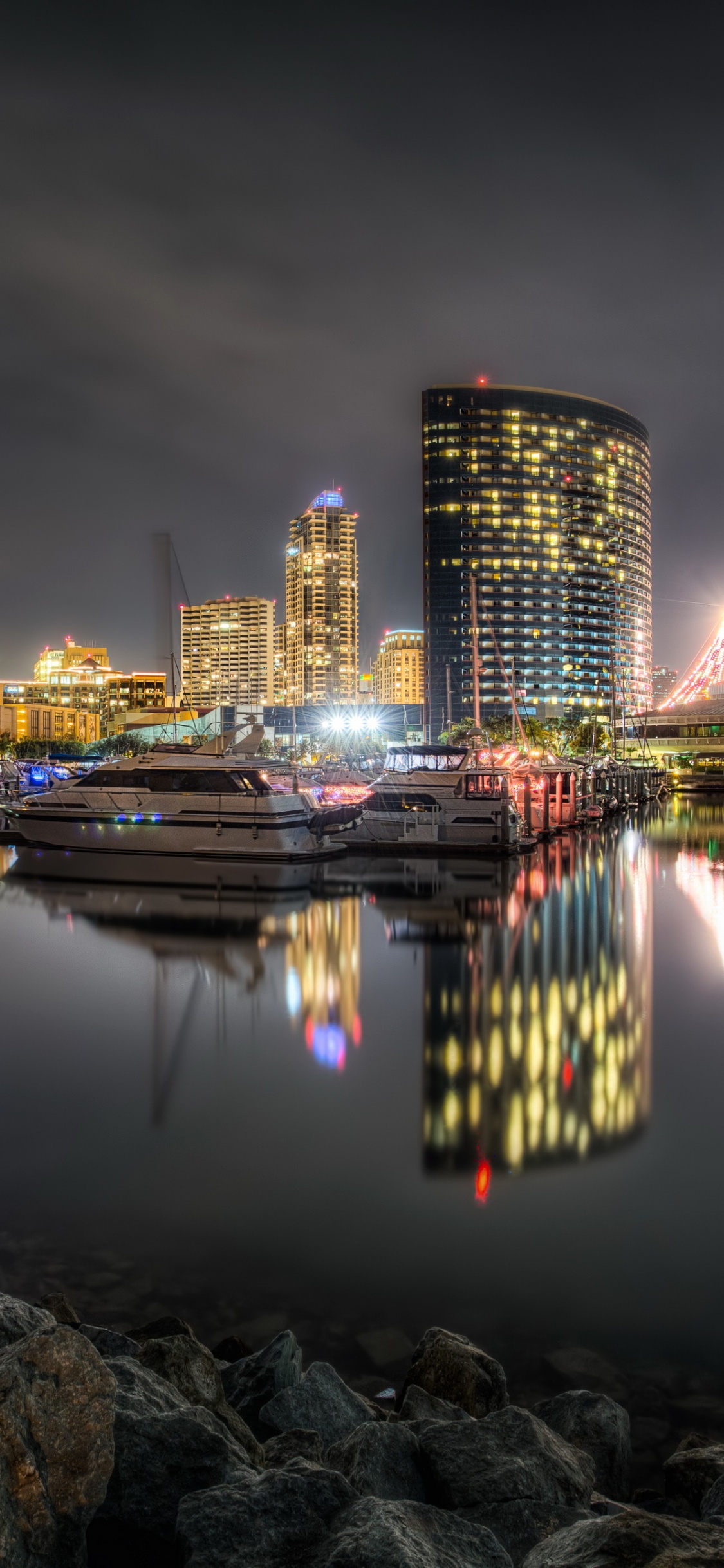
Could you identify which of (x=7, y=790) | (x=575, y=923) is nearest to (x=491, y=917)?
(x=575, y=923)

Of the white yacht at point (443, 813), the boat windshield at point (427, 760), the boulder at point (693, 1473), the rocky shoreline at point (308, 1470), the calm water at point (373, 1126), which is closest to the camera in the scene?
the rocky shoreline at point (308, 1470)

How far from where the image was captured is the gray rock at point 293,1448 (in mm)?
3783

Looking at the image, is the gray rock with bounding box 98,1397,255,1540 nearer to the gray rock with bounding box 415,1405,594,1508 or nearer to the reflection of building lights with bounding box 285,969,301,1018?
the gray rock with bounding box 415,1405,594,1508

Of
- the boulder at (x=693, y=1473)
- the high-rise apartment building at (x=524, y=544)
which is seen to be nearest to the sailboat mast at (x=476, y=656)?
the boulder at (x=693, y=1473)

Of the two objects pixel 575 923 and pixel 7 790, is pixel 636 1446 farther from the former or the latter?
pixel 7 790

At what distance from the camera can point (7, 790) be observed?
44312 mm

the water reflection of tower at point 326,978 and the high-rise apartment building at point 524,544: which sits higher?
the high-rise apartment building at point 524,544

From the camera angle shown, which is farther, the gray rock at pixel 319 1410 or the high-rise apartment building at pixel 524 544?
the high-rise apartment building at pixel 524 544

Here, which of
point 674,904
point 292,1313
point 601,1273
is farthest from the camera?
point 674,904

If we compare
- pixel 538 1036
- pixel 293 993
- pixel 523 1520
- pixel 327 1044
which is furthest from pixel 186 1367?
pixel 293 993

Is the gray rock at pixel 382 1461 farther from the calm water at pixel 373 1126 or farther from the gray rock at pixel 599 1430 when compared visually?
the calm water at pixel 373 1126

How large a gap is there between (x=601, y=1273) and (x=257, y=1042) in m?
6.16

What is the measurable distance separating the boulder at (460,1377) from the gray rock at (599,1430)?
Result: 0.23 m

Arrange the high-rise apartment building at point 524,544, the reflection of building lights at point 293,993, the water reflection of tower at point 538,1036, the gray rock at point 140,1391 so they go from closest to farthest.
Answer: the gray rock at point 140,1391, the water reflection of tower at point 538,1036, the reflection of building lights at point 293,993, the high-rise apartment building at point 524,544
